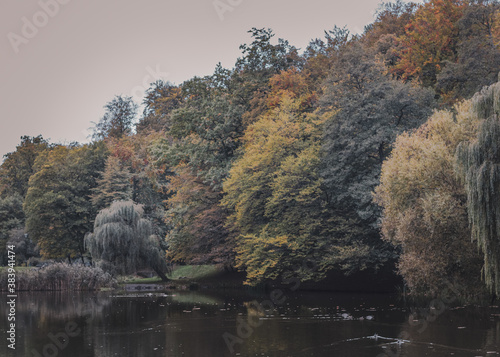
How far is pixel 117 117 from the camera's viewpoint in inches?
2950

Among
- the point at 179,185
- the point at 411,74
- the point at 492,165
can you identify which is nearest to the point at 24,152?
the point at 179,185

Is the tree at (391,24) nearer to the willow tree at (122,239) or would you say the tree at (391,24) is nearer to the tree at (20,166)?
the willow tree at (122,239)

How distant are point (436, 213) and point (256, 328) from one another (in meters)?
9.45

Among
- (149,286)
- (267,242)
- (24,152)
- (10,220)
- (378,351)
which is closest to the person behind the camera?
(378,351)

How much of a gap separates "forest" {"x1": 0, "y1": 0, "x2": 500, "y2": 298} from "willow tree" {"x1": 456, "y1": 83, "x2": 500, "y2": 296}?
5 centimetres

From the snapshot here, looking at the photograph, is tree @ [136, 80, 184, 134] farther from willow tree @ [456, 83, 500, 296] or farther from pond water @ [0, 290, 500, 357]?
willow tree @ [456, 83, 500, 296]

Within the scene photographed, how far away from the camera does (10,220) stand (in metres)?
59.0

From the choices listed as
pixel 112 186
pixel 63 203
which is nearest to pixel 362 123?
pixel 112 186

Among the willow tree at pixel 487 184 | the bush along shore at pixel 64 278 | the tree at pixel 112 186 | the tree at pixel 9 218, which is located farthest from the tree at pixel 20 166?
the willow tree at pixel 487 184

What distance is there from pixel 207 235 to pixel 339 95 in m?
15.7

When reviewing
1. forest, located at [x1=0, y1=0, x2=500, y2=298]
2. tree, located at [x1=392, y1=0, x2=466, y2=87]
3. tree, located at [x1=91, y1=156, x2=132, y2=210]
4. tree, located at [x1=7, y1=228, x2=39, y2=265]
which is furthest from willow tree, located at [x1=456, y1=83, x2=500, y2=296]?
tree, located at [x1=7, y1=228, x2=39, y2=265]

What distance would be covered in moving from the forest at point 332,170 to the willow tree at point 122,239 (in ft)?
0.36

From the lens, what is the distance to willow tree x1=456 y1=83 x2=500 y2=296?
20.5 m

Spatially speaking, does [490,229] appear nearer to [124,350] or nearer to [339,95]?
[124,350]
